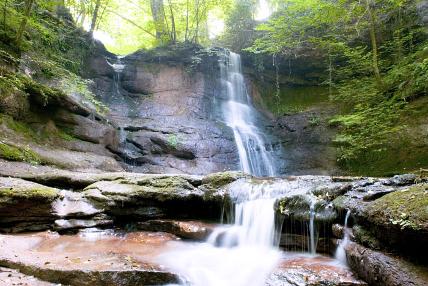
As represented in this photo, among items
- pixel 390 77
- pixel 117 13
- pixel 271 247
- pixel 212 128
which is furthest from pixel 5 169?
pixel 117 13

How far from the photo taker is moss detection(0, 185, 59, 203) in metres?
5.43

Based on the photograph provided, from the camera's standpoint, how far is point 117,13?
17.6 m

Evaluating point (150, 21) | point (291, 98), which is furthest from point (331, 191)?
point (150, 21)

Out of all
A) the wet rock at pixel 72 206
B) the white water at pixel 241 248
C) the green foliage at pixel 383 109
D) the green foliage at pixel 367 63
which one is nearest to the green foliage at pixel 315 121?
the green foliage at pixel 367 63

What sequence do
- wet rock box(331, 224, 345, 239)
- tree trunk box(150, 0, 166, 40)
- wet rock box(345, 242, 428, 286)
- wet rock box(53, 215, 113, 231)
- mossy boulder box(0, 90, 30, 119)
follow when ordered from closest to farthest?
wet rock box(345, 242, 428, 286) → wet rock box(331, 224, 345, 239) → wet rock box(53, 215, 113, 231) → mossy boulder box(0, 90, 30, 119) → tree trunk box(150, 0, 166, 40)

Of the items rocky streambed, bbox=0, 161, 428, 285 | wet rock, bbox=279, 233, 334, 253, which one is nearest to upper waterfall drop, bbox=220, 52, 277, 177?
Answer: rocky streambed, bbox=0, 161, 428, 285

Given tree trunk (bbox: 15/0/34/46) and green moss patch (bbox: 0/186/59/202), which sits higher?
tree trunk (bbox: 15/0/34/46)

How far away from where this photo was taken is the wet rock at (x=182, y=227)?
5.93m

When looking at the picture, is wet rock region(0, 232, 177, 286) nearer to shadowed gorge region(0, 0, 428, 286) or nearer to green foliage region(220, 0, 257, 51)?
shadowed gorge region(0, 0, 428, 286)

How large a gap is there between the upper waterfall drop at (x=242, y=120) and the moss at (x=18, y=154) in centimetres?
734

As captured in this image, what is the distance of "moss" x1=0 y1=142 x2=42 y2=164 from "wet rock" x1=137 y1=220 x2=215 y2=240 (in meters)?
3.67

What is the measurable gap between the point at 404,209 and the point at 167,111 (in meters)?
11.9

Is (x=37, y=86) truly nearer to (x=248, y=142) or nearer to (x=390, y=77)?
(x=248, y=142)

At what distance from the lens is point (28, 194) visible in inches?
222
